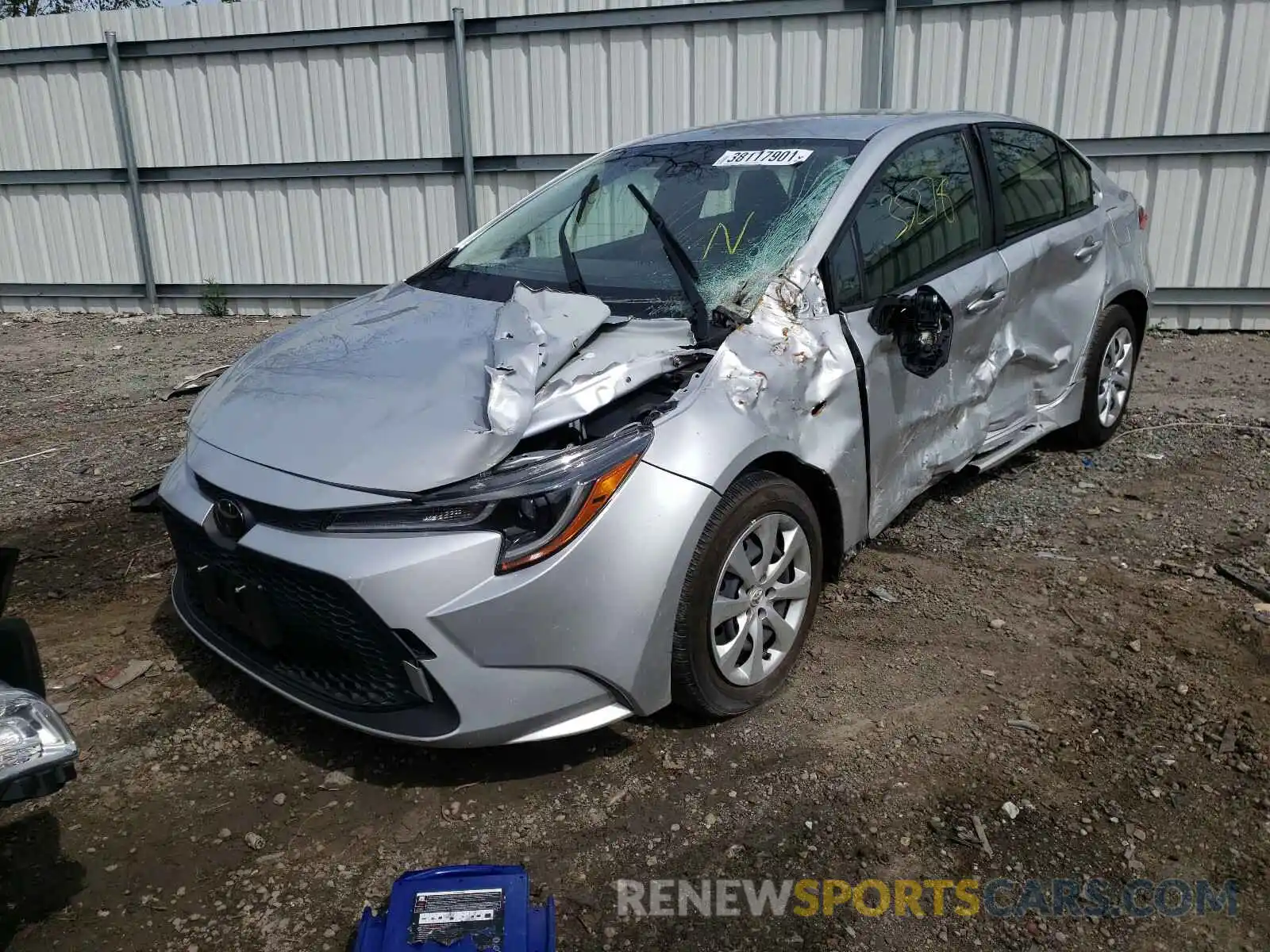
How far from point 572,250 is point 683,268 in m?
0.55

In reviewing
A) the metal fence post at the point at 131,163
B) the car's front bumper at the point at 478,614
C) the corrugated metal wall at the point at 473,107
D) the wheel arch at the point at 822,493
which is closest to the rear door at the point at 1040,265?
the wheel arch at the point at 822,493

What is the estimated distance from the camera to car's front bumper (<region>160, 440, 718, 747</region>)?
2.33m

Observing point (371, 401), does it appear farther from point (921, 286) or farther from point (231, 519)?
point (921, 286)

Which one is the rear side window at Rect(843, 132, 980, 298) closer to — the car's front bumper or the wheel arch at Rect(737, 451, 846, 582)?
the wheel arch at Rect(737, 451, 846, 582)

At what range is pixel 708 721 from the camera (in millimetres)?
2893

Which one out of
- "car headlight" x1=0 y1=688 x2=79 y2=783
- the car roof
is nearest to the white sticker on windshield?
the car roof

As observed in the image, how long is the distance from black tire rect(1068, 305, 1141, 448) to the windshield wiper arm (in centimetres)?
234

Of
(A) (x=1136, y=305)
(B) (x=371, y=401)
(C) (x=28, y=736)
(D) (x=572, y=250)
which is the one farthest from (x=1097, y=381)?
(C) (x=28, y=736)

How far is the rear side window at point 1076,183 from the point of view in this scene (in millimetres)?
4574

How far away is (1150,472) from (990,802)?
2.85m

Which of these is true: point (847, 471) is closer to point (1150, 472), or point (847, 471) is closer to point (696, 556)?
point (696, 556)

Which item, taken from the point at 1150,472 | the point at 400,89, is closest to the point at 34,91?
the point at 400,89

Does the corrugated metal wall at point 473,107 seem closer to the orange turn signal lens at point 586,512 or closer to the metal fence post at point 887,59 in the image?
the metal fence post at point 887,59

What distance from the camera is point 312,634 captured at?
100 inches
